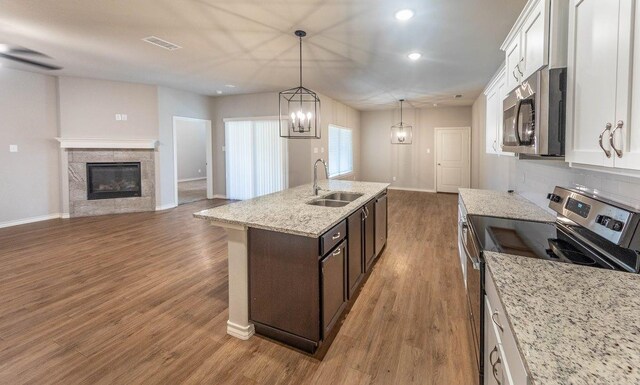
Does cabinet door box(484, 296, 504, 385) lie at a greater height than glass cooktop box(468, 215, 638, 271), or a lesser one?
lesser

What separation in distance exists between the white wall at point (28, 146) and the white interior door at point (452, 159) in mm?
9043

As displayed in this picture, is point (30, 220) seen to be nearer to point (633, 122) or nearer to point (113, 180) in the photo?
point (113, 180)

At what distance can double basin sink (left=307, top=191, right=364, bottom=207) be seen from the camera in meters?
3.07

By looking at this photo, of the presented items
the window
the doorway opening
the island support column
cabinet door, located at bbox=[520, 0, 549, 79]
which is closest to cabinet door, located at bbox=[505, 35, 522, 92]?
cabinet door, located at bbox=[520, 0, 549, 79]

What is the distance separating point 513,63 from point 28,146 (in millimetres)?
→ 7154

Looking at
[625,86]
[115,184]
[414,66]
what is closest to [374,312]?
[625,86]

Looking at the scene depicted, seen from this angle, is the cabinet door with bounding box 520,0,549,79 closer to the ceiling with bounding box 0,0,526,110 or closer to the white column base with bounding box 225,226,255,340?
the ceiling with bounding box 0,0,526,110

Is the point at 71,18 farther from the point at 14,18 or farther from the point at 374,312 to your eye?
the point at 374,312

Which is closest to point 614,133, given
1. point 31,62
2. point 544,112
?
point 544,112

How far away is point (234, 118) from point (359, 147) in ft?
14.2

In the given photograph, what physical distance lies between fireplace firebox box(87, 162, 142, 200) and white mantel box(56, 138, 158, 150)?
355 millimetres

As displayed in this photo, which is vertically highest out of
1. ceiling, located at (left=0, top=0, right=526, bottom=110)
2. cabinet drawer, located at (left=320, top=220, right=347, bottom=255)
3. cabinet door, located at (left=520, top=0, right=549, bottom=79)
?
ceiling, located at (left=0, top=0, right=526, bottom=110)

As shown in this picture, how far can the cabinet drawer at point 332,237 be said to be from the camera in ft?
6.46

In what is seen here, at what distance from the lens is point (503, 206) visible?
2682 millimetres
